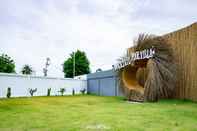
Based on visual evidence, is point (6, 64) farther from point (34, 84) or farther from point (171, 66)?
point (171, 66)

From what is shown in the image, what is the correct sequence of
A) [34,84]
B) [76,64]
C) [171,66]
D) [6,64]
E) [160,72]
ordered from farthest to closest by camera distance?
1. [76,64]
2. [6,64]
3. [34,84]
4. [171,66]
5. [160,72]

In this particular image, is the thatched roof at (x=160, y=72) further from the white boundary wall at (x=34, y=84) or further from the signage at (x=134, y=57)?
the white boundary wall at (x=34, y=84)

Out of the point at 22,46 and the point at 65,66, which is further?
the point at 65,66

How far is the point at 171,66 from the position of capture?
40.5 feet

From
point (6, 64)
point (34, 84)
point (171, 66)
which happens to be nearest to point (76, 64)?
point (6, 64)

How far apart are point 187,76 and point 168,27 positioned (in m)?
4.07

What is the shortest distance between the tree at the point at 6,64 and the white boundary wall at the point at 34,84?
12254 millimetres

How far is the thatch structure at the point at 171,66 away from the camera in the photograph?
11898mm

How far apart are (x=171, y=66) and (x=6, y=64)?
26.6 metres

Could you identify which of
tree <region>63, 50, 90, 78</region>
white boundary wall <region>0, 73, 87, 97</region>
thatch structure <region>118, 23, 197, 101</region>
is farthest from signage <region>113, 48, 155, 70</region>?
tree <region>63, 50, 90, 78</region>

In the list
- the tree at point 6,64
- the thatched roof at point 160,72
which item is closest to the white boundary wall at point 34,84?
the thatched roof at point 160,72

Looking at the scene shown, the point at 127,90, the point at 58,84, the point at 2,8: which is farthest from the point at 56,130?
the point at 58,84

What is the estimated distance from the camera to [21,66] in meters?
42.2

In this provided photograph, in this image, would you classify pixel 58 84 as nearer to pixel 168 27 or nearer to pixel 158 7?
pixel 168 27
